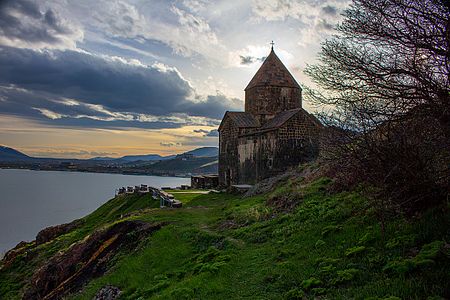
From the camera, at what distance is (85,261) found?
17.0m

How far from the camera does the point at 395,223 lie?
8.65 meters

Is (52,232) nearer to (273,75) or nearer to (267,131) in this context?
(267,131)

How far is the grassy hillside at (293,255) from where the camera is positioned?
21.7ft

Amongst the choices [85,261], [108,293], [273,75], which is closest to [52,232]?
[85,261]

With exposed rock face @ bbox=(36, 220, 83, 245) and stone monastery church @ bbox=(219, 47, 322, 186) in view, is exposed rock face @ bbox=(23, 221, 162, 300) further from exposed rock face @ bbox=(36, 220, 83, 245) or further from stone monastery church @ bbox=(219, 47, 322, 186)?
stone monastery church @ bbox=(219, 47, 322, 186)

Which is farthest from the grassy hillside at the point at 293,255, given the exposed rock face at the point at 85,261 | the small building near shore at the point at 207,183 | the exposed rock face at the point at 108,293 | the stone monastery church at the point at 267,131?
the small building near shore at the point at 207,183

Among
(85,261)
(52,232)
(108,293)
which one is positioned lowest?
(52,232)

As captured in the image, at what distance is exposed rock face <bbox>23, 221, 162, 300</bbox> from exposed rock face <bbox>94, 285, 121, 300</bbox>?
95.0 inches

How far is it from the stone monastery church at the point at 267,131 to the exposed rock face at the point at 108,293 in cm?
1868

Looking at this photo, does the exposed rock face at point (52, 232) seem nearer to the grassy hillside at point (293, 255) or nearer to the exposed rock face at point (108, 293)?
the grassy hillside at point (293, 255)

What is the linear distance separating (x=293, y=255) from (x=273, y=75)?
2628cm

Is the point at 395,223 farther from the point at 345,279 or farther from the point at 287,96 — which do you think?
the point at 287,96

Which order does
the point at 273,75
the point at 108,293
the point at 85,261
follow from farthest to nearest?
the point at 273,75 < the point at 85,261 < the point at 108,293

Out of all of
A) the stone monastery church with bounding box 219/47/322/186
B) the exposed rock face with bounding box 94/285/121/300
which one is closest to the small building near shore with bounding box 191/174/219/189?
the stone monastery church with bounding box 219/47/322/186
